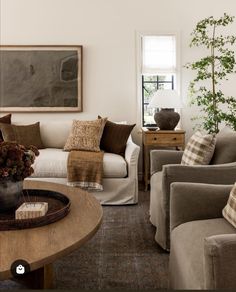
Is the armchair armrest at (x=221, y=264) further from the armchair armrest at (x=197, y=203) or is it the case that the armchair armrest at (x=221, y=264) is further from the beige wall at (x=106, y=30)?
the beige wall at (x=106, y=30)

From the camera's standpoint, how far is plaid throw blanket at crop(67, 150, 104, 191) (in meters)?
3.77

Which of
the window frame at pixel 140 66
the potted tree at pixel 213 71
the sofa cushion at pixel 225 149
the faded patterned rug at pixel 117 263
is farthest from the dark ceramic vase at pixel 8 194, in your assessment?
the window frame at pixel 140 66

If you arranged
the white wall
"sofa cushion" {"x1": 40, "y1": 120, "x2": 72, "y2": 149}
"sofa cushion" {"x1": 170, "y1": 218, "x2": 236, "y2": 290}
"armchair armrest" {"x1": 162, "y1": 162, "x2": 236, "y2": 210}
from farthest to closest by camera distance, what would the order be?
1. the white wall
2. "sofa cushion" {"x1": 40, "y1": 120, "x2": 72, "y2": 149}
3. "armchair armrest" {"x1": 162, "y1": 162, "x2": 236, "y2": 210}
4. "sofa cushion" {"x1": 170, "y1": 218, "x2": 236, "y2": 290}

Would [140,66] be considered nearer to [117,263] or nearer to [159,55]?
[159,55]

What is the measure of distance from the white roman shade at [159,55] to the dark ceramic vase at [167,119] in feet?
2.33

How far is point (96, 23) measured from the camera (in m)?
4.90

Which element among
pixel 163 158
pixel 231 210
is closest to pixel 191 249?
pixel 231 210

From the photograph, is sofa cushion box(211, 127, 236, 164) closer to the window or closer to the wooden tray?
the wooden tray

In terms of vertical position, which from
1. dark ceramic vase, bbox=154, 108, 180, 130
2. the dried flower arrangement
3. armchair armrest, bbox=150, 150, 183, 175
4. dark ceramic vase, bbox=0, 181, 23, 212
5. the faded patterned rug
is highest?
dark ceramic vase, bbox=154, 108, 180, 130

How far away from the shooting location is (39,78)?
16.2 feet

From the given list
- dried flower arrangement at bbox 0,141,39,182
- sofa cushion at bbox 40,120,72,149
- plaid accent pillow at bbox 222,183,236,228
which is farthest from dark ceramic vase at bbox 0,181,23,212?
sofa cushion at bbox 40,120,72,149

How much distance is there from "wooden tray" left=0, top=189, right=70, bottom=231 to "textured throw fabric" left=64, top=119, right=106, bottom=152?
183cm

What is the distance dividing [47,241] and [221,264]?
2.39ft

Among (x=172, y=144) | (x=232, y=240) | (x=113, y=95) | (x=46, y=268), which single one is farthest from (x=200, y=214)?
(x=113, y=95)
